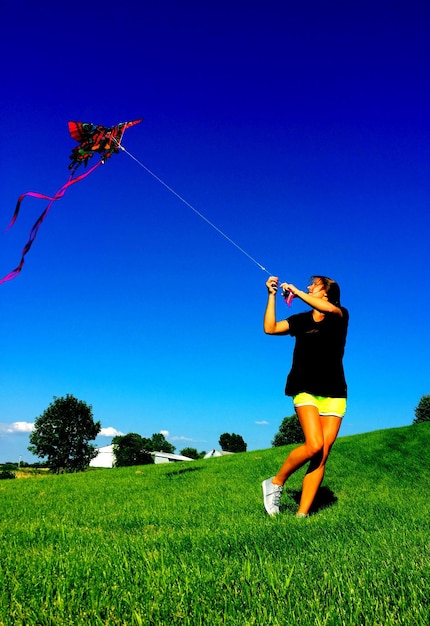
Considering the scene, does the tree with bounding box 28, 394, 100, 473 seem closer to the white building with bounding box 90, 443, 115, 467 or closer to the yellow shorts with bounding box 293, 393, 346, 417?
the white building with bounding box 90, 443, 115, 467

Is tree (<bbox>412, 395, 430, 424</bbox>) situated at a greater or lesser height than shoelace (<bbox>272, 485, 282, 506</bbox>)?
greater

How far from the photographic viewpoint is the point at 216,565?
2.75 metres

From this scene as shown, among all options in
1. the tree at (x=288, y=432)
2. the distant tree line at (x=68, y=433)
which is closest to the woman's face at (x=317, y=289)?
the distant tree line at (x=68, y=433)

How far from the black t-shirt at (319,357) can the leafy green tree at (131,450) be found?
299 ft

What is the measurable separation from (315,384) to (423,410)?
61.0 m

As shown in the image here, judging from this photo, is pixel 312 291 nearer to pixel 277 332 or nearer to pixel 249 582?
pixel 277 332

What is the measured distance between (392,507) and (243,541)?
293cm

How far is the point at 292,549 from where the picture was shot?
10.5ft

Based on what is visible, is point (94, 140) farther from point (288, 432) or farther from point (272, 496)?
point (288, 432)

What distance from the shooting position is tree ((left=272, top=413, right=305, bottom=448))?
249 feet

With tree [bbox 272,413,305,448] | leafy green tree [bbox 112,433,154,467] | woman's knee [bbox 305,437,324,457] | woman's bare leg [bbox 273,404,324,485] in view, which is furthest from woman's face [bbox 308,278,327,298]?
leafy green tree [bbox 112,433,154,467]

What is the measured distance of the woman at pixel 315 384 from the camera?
4996mm

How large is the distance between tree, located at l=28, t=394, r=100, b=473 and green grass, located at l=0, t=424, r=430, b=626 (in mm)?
55127

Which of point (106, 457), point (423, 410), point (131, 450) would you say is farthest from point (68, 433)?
point (106, 457)
